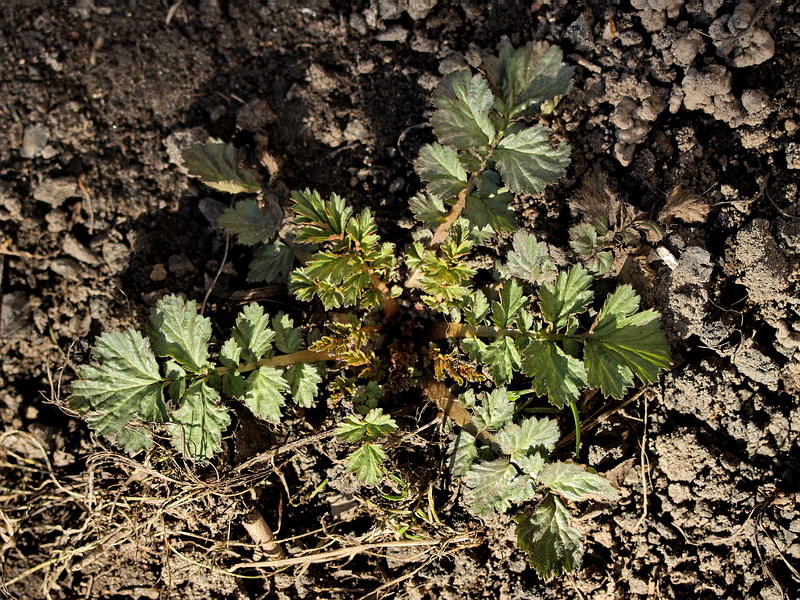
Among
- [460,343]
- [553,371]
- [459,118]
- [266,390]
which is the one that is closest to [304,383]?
[266,390]

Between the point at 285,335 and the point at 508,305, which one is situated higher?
the point at 508,305

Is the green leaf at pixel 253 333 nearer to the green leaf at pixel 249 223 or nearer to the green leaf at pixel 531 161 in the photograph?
the green leaf at pixel 249 223

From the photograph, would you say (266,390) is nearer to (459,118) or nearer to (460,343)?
(460,343)

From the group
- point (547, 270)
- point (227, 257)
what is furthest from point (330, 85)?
point (547, 270)

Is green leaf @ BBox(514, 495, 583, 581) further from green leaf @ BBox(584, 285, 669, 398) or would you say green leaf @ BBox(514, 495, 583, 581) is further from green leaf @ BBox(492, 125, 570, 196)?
green leaf @ BBox(492, 125, 570, 196)

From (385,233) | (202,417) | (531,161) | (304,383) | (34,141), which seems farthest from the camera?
(34,141)

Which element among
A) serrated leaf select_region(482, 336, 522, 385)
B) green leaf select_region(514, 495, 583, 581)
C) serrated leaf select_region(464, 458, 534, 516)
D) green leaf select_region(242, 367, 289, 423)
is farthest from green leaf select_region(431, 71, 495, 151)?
green leaf select_region(514, 495, 583, 581)

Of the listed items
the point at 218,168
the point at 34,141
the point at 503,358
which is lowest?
the point at 503,358
